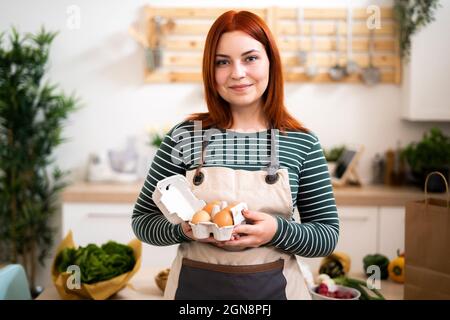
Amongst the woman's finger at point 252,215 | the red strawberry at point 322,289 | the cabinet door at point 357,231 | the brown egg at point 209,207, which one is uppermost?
the brown egg at point 209,207

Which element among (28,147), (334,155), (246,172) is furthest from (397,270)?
(28,147)

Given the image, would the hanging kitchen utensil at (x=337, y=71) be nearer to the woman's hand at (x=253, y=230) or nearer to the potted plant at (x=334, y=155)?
the potted plant at (x=334, y=155)

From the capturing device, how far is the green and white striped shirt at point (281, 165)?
85 cm

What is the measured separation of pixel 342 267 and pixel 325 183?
41 cm

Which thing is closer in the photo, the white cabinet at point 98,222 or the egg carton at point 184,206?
the egg carton at point 184,206

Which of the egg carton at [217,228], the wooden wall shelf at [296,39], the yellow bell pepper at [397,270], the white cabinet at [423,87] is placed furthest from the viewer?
the wooden wall shelf at [296,39]

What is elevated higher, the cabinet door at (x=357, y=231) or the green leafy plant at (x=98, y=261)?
the green leafy plant at (x=98, y=261)

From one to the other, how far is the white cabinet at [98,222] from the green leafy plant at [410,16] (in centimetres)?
106

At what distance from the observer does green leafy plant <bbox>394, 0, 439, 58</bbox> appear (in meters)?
1.71

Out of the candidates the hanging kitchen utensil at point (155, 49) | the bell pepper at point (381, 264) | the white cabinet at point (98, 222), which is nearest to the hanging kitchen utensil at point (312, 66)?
the hanging kitchen utensil at point (155, 49)

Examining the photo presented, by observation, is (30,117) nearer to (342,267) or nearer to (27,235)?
(27,235)

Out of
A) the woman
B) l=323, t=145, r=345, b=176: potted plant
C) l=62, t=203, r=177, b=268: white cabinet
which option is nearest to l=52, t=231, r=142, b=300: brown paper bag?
the woman

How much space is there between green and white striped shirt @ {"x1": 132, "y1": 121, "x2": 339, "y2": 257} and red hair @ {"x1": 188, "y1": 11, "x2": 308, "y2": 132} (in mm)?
19

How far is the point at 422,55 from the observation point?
79.3 inches
